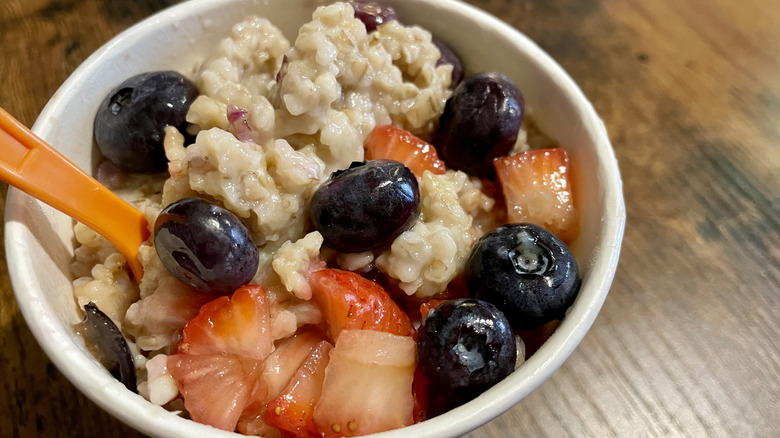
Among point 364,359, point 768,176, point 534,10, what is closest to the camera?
point 364,359

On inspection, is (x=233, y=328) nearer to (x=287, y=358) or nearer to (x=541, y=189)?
(x=287, y=358)

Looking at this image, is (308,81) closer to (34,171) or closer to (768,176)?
(34,171)

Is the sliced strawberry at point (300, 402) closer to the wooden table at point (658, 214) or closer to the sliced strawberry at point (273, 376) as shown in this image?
the sliced strawberry at point (273, 376)

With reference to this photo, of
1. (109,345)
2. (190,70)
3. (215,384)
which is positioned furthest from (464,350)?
(190,70)

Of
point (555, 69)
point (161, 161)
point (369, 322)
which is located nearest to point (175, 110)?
point (161, 161)

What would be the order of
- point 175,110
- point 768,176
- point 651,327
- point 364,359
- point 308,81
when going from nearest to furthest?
point 364,359, point 308,81, point 175,110, point 651,327, point 768,176

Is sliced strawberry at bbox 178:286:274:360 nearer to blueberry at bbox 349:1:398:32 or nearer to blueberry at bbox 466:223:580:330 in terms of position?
blueberry at bbox 466:223:580:330

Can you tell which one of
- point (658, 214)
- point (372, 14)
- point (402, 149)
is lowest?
point (658, 214)
